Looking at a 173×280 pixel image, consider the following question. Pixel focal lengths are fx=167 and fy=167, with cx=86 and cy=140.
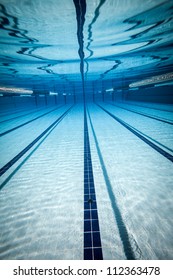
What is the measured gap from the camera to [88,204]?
2.43 m

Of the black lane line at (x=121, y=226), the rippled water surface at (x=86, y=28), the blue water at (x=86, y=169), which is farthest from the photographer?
the rippled water surface at (x=86, y=28)

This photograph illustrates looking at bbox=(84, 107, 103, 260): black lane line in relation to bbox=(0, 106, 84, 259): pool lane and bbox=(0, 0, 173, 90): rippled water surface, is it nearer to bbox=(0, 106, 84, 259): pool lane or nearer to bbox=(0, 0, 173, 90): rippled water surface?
bbox=(0, 106, 84, 259): pool lane

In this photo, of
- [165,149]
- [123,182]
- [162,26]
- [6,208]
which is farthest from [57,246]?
[162,26]

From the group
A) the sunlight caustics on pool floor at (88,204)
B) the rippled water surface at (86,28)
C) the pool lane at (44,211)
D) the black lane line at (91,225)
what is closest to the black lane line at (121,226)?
the sunlight caustics on pool floor at (88,204)

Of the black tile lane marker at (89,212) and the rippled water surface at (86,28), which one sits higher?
the rippled water surface at (86,28)

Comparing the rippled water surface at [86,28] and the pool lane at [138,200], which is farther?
the rippled water surface at [86,28]

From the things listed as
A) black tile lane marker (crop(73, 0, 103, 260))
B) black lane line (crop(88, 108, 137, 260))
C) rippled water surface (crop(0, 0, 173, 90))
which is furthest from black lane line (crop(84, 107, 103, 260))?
rippled water surface (crop(0, 0, 173, 90))

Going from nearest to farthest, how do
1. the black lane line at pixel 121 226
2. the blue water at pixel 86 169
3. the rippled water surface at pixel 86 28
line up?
the black lane line at pixel 121 226, the blue water at pixel 86 169, the rippled water surface at pixel 86 28

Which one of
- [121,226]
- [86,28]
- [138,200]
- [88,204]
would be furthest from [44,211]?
[86,28]

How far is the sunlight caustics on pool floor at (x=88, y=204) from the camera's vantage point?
5.80ft

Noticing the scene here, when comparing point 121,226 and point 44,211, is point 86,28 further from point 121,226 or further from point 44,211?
point 121,226

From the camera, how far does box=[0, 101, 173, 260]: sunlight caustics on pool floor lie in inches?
69.6

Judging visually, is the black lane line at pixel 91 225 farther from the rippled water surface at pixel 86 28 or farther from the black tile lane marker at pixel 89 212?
the rippled water surface at pixel 86 28

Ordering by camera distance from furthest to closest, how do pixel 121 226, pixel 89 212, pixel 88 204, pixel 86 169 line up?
pixel 86 169
pixel 88 204
pixel 89 212
pixel 121 226
